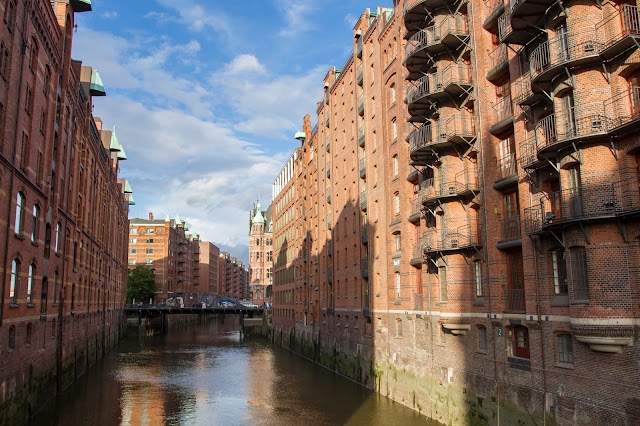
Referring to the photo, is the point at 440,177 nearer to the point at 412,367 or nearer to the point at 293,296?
the point at 412,367

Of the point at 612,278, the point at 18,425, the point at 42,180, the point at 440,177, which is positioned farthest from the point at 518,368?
the point at 42,180

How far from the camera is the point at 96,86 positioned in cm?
4591

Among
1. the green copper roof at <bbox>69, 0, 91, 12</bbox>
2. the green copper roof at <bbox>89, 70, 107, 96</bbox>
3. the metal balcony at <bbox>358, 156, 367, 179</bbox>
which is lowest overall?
the metal balcony at <bbox>358, 156, 367, 179</bbox>

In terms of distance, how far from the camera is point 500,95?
2195 centimetres

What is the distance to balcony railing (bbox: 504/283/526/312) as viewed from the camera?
64.2 ft

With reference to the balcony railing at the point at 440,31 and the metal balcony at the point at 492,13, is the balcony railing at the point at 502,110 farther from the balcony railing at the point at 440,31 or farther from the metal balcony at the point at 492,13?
the balcony railing at the point at 440,31

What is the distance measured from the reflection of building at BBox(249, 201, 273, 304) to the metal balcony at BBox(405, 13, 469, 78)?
9461cm

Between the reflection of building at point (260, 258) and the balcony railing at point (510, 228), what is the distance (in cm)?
9809

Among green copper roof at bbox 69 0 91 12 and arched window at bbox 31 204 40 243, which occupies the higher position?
green copper roof at bbox 69 0 91 12

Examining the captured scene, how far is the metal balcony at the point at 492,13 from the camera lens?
69.4 ft

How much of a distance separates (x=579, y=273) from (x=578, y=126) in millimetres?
4343

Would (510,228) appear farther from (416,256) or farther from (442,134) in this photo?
(416,256)

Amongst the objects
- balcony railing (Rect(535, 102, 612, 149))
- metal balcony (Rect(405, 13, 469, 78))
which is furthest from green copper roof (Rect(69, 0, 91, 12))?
balcony railing (Rect(535, 102, 612, 149))

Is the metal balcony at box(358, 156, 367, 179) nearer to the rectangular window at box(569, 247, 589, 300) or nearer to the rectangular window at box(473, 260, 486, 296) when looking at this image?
the rectangular window at box(473, 260, 486, 296)
